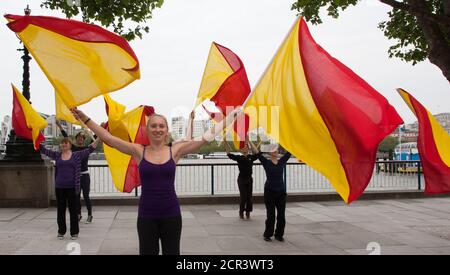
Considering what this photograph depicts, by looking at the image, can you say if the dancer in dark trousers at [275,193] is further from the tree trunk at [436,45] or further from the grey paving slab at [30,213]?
the grey paving slab at [30,213]

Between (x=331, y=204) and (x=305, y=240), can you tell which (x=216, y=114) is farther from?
(x=331, y=204)

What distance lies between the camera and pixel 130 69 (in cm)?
465

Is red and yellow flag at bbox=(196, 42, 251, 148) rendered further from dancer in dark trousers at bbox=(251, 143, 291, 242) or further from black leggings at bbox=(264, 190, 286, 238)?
black leggings at bbox=(264, 190, 286, 238)

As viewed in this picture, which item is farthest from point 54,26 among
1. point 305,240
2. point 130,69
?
point 305,240

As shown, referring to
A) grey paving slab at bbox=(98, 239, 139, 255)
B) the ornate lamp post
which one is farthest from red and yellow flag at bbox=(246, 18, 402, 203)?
the ornate lamp post

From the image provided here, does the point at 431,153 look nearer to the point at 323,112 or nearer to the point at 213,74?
the point at 323,112

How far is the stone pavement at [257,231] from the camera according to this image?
24.2ft

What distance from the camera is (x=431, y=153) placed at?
19.3ft

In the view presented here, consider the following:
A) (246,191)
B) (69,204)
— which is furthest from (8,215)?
(246,191)

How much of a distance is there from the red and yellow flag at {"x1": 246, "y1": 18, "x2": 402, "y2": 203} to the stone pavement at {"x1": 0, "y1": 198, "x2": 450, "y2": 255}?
2.90 meters

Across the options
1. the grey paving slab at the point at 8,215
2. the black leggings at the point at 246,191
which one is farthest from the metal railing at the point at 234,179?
the black leggings at the point at 246,191

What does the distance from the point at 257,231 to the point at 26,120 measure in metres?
4.71

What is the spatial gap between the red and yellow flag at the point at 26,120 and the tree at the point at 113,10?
3244mm
